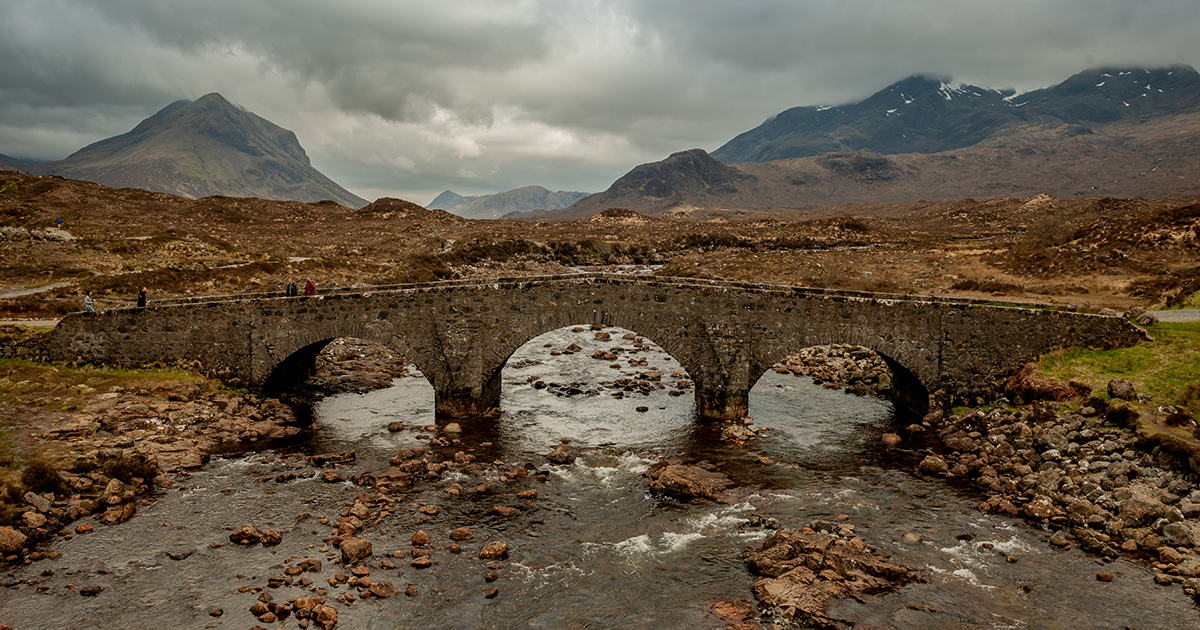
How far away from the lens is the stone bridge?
84.9ft

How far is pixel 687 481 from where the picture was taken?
2066cm

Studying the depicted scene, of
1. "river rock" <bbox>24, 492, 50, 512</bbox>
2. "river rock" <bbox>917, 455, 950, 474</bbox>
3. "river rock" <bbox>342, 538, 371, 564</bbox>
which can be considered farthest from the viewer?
"river rock" <bbox>917, 455, 950, 474</bbox>

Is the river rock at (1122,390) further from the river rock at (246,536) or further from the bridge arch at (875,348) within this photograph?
the river rock at (246,536)

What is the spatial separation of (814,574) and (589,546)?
5.82 meters

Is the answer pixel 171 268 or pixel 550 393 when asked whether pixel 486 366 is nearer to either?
pixel 550 393

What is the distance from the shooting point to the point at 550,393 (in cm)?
3189

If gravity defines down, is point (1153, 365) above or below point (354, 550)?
above

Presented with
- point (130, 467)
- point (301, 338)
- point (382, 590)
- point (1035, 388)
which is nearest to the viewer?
point (382, 590)

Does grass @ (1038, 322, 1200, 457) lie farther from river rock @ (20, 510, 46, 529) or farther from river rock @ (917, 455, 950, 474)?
river rock @ (20, 510, 46, 529)

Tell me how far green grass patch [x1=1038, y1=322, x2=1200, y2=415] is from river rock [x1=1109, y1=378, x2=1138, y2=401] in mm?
666

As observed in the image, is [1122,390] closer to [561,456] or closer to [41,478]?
[561,456]

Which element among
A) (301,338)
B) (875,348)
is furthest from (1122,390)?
(301,338)

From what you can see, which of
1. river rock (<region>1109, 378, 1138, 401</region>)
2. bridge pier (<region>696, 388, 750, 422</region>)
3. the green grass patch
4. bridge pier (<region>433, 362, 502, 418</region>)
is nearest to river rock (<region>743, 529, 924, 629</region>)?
bridge pier (<region>696, 388, 750, 422</region>)

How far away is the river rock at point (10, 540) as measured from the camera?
15594mm
